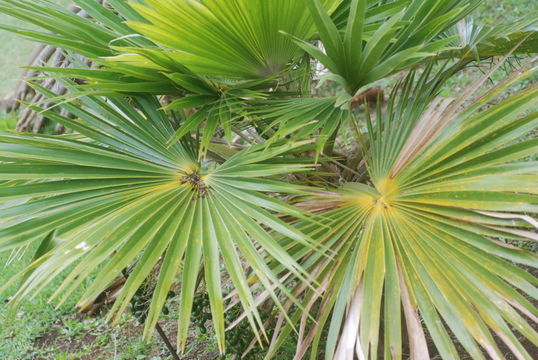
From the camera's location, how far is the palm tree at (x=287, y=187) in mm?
1312

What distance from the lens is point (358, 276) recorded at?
1413 mm

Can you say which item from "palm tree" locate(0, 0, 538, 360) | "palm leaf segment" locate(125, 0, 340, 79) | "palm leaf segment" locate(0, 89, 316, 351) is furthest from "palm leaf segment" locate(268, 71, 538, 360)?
"palm leaf segment" locate(125, 0, 340, 79)

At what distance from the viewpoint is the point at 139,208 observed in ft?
4.86

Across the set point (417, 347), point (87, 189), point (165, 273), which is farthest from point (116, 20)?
point (417, 347)

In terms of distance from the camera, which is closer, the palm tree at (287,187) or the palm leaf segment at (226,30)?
the palm tree at (287,187)

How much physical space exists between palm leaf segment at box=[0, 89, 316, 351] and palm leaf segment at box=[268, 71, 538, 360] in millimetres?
196

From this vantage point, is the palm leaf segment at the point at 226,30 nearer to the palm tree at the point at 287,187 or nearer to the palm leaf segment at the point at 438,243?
the palm tree at the point at 287,187

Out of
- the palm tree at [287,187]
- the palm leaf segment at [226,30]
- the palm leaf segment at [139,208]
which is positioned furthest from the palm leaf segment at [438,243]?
the palm leaf segment at [226,30]

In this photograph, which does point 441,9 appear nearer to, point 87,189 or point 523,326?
point 523,326

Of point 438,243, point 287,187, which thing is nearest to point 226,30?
point 287,187

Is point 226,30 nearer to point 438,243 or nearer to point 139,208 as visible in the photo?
point 139,208

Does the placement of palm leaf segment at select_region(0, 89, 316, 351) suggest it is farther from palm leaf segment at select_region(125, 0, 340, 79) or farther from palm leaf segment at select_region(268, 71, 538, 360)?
palm leaf segment at select_region(125, 0, 340, 79)

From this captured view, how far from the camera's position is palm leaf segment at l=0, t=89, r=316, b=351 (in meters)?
1.34

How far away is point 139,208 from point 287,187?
0.42 m
